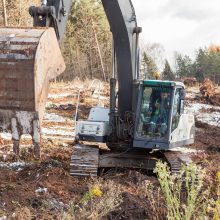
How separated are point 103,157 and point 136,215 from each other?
3.76 meters

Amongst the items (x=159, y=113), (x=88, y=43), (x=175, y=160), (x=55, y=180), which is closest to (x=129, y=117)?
(x=159, y=113)

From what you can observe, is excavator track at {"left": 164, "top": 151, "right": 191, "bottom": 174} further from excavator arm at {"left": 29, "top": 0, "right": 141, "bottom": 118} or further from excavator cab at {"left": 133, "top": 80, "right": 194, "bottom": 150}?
excavator arm at {"left": 29, "top": 0, "right": 141, "bottom": 118}

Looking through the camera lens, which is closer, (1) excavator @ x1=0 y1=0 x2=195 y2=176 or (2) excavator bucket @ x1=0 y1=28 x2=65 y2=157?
(2) excavator bucket @ x1=0 y1=28 x2=65 y2=157

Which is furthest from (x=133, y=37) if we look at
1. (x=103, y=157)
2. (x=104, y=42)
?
(x=104, y=42)

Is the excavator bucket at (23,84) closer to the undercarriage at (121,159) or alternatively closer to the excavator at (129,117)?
the excavator at (129,117)

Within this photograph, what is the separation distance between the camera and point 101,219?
6008 millimetres

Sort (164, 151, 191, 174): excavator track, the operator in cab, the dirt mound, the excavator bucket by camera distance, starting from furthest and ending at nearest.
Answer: the dirt mound, the operator in cab, (164, 151, 191, 174): excavator track, the excavator bucket

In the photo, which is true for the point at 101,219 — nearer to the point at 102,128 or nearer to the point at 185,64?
the point at 102,128

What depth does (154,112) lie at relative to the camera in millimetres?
9836

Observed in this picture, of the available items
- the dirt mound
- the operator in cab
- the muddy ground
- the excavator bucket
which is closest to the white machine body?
the muddy ground

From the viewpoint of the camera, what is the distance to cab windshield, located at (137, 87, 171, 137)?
9.69 m

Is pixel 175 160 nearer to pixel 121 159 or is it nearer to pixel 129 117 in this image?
pixel 121 159

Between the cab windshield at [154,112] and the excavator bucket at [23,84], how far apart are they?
3.78 metres

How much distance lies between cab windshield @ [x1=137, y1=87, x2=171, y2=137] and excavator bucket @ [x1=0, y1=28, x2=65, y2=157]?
3776 mm
